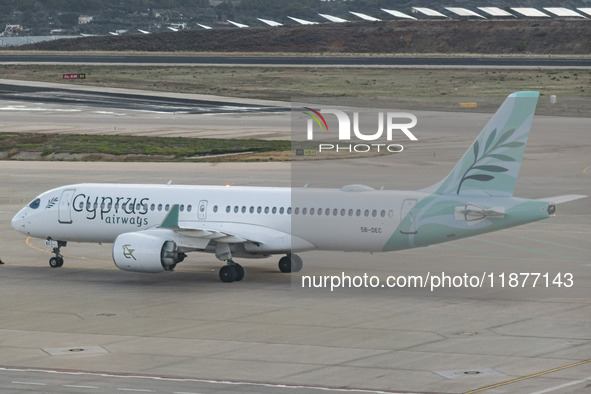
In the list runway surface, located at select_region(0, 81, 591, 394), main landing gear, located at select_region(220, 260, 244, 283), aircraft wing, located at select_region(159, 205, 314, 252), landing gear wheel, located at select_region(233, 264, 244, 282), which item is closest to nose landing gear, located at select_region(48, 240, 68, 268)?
runway surface, located at select_region(0, 81, 591, 394)

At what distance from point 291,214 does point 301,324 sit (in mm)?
8121

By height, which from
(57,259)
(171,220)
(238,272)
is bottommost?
(57,259)

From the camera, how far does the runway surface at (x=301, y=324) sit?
30.2m

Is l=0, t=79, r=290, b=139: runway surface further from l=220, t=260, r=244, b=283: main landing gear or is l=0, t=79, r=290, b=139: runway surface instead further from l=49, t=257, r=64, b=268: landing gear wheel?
l=220, t=260, r=244, b=283: main landing gear

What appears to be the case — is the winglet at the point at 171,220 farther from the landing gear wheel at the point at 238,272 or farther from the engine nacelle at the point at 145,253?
the landing gear wheel at the point at 238,272

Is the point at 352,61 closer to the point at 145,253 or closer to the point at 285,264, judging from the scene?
the point at 285,264

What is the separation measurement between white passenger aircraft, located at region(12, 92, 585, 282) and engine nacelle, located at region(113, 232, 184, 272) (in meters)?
0.04

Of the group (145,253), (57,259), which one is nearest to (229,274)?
(145,253)

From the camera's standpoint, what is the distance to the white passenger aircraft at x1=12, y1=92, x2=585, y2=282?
40.8 metres

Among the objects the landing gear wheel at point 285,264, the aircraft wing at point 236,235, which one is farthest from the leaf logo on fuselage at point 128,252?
the landing gear wheel at point 285,264

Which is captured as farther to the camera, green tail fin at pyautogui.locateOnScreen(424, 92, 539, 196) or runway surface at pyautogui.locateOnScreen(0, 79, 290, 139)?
runway surface at pyautogui.locateOnScreen(0, 79, 290, 139)

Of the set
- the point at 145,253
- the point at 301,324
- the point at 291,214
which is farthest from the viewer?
the point at 291,214

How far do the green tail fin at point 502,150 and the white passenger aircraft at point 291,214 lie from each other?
0.04m

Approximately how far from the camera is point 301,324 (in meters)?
37.2
